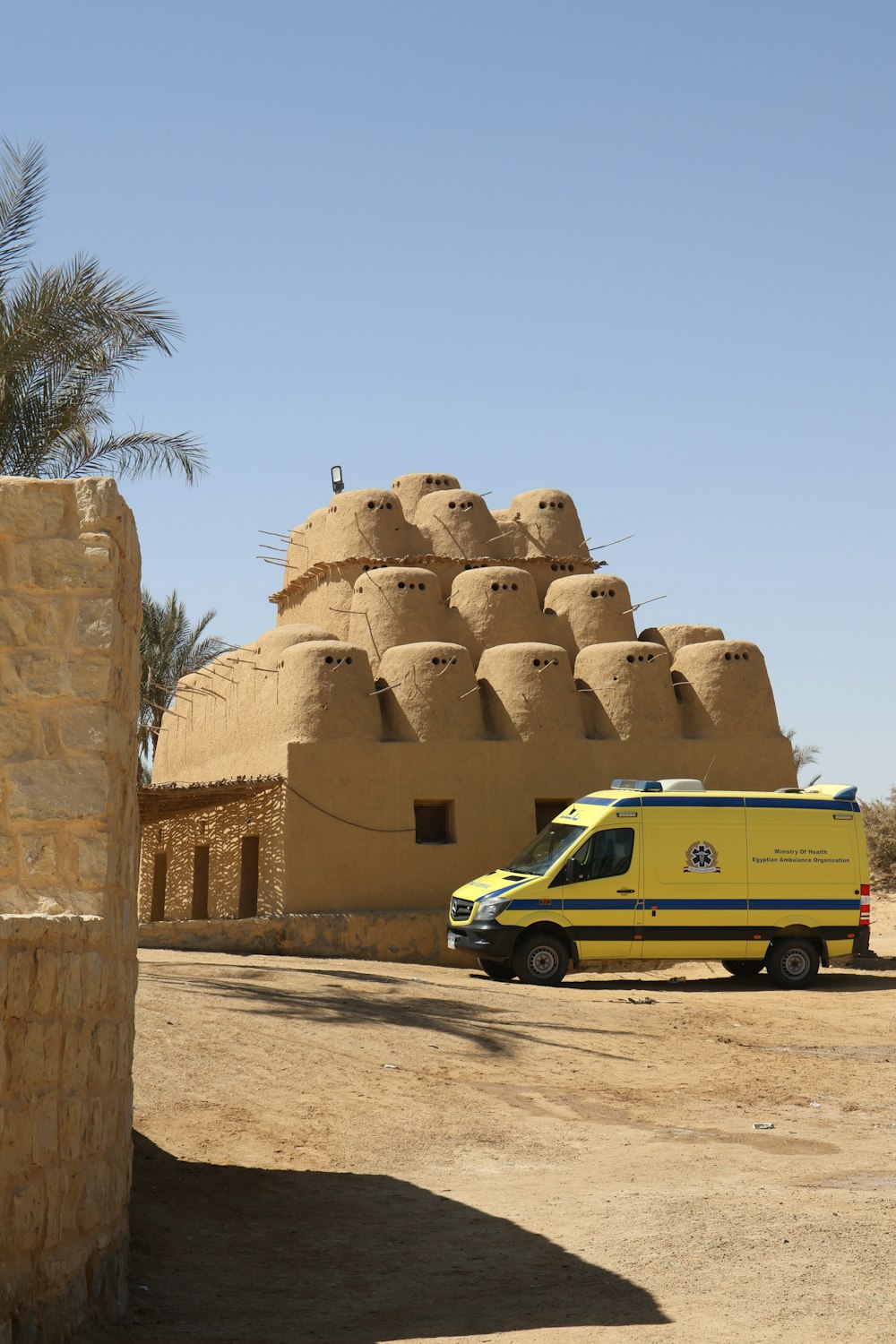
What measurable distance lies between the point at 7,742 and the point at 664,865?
39.6 ft

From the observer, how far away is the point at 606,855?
645 inches

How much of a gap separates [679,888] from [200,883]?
8.87 m

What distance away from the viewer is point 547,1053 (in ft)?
37.2

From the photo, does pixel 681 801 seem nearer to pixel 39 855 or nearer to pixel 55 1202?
pixel 39 855

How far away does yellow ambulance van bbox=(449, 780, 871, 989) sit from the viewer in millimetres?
16281

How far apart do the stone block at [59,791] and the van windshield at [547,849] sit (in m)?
11.3

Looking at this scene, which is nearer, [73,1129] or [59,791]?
[73,1129]

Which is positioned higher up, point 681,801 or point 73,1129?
point 681,801

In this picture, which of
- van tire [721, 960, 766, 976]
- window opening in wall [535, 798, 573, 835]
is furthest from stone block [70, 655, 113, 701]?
window opening in wall [535, 798, 573, 835]

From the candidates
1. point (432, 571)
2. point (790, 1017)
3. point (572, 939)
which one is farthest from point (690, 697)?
point (790, 1017)

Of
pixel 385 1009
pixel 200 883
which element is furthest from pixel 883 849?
pixel 385 1009

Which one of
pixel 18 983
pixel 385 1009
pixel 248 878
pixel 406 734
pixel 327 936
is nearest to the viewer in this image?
pixel 18 983

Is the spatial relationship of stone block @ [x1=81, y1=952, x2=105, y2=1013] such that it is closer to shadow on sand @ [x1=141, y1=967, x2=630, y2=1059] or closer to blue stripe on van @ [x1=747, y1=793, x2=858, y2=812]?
shadow on sand @ [x1=141, y1=967, x2=630, y2=1059]

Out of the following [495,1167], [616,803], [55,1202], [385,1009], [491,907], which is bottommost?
[495,1167]
